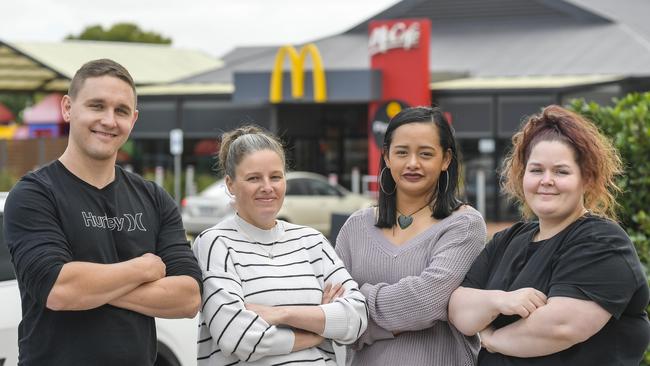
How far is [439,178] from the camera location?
3803 millimetres

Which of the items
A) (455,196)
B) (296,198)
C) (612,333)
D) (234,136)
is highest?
(234,136)

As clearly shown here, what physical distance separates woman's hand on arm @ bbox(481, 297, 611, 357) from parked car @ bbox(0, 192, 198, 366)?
249 cm

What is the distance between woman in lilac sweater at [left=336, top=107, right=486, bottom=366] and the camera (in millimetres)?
3551

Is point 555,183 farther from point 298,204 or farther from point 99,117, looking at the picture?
point 298,204

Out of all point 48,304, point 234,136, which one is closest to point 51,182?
point 48,304

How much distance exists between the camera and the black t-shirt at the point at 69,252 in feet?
10.3

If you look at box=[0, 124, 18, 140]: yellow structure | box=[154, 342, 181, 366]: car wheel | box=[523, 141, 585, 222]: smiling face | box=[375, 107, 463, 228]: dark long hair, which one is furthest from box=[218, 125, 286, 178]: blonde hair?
box=[0, 124, 18, 140]: yellow structure

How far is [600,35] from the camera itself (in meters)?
30.2

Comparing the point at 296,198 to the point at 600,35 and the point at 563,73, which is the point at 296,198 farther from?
the point at 600,35

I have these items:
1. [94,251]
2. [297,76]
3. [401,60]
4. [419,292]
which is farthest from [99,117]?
[297,76]

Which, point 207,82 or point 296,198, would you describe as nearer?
point 296,198

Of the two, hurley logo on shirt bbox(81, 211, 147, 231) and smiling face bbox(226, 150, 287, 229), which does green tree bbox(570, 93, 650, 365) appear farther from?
hurley logo on shirt bbox(81, 211, 147, 231)

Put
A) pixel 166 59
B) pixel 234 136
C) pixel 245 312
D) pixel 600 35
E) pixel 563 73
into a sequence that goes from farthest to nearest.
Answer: pixel 166 59 < pixel 600 35 < pixel 563 73 < pixel 234 136 < pixel 245 312

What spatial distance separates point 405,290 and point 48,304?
1284mm
